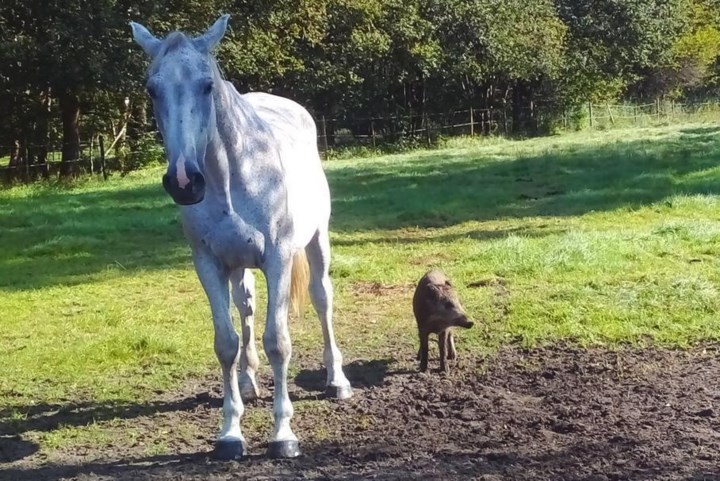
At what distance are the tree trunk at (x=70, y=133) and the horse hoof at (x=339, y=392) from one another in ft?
64.2

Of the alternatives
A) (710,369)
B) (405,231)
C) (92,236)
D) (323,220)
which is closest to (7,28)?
(92,236)

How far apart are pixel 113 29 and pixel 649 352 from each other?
1953 cm

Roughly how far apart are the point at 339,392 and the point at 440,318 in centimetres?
88

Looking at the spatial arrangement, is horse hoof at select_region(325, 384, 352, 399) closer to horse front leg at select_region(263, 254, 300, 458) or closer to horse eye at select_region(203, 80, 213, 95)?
horse front leg at select_region(263, 254, 300, 458)

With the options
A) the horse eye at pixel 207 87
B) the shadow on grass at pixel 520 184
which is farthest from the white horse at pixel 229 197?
the shadow on grass at pixel 520 184

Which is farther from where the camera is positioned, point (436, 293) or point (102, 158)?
point (102, 158)

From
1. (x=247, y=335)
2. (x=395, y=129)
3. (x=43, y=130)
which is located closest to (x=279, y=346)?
(x=247, y=335)

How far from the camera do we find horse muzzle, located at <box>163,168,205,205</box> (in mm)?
3918

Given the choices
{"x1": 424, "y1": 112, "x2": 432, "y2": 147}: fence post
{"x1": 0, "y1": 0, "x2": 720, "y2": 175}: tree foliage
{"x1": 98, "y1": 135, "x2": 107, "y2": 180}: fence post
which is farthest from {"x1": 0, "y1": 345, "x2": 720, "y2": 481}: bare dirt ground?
{"x1": 424, "y1": 112, "x2": 432, "y2": 147}: fence post

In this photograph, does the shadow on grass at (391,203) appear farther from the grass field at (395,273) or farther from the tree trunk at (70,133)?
the tree trunk at (70,133)

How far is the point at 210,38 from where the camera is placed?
4504mm

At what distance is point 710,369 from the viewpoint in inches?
238

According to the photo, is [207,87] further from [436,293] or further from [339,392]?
[436,293]

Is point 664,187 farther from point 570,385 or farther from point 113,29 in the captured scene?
point 113,29
